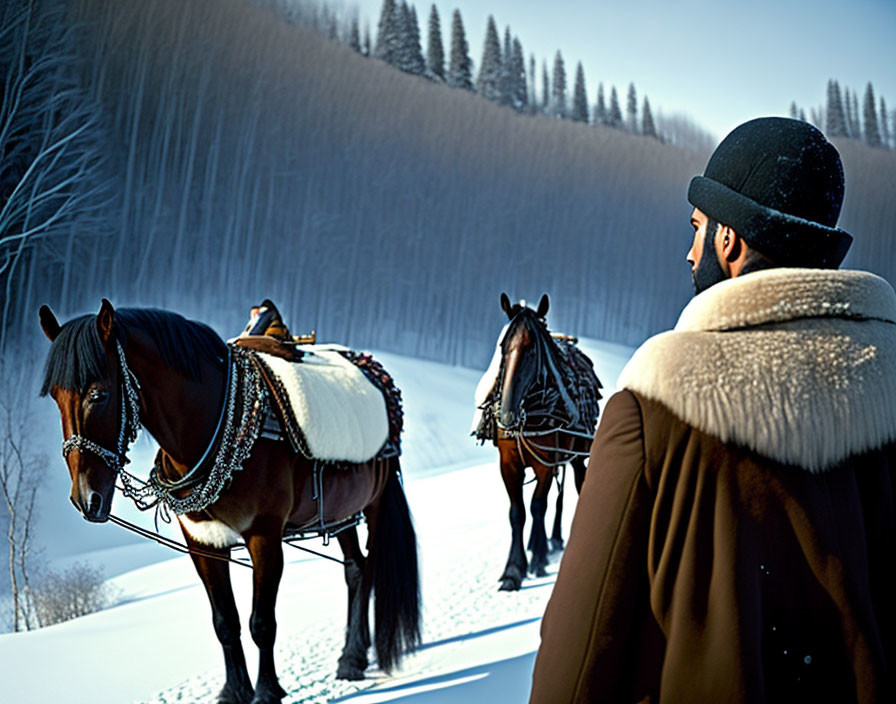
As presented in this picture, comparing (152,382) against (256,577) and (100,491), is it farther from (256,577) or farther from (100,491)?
(256,577)

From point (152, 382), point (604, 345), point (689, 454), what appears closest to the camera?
point (689, 454)

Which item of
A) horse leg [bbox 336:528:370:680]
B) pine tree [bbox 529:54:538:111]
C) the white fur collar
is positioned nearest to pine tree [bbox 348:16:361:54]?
pine tree [bbox 529:54:538:111]

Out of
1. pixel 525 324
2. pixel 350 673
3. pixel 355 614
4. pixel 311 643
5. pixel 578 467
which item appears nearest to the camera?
pixel 350 673

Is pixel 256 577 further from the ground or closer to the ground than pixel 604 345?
closer to the ground

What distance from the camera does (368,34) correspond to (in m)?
21.1

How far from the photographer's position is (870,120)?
68.2 ft

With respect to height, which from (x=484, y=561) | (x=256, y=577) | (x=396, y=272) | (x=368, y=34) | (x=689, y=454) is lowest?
(x=484, y=561)

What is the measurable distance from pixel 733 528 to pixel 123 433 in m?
2.67

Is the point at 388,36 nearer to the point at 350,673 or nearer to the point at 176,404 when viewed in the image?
the point at 350,673

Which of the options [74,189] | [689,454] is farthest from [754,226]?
[74,189]

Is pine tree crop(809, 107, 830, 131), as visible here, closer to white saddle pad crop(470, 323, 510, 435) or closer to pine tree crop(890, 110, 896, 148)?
pine tree crop(890, 110, 896, 148)

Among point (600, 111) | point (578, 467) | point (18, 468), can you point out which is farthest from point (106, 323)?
point (600, 111)

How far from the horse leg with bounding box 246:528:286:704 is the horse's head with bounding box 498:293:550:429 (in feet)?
8.29

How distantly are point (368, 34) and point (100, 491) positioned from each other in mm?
20013
